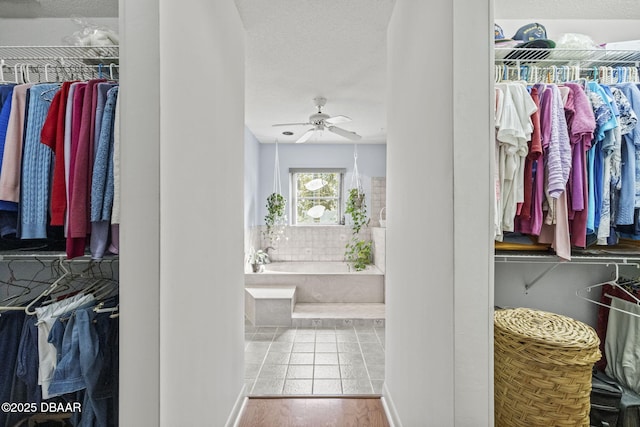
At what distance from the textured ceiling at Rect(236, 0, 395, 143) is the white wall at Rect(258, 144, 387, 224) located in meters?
1.58

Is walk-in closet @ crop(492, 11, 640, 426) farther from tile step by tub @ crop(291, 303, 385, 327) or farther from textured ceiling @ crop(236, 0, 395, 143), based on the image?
tile step by tub @ crop(291, 303, 385, 327)

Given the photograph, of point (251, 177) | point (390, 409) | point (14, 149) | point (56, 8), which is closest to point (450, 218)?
point (390, 409)

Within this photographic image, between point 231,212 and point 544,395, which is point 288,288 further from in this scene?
point 544,395

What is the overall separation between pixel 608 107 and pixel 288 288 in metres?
3.55

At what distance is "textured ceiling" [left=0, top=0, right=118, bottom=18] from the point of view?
1.92 m

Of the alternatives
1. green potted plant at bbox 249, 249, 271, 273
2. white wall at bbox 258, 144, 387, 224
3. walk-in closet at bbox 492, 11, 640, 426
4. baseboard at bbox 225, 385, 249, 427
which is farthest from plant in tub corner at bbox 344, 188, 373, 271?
walk-in closet at bbox 492, 11, 640, 426

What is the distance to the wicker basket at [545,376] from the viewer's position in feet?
4.48

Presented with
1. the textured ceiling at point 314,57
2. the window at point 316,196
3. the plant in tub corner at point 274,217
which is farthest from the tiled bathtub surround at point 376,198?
the textured ceiling at point 314,57

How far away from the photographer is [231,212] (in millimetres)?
1932

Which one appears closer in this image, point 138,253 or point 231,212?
point 138,253

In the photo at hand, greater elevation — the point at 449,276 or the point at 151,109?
the point at 151,109

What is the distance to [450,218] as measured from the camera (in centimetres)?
118

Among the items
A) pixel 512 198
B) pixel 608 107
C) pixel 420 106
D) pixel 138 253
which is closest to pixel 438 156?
pixel 420 106

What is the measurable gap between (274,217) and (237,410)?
3.81 metres
